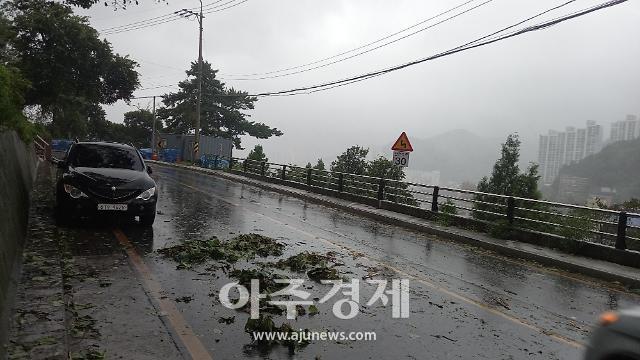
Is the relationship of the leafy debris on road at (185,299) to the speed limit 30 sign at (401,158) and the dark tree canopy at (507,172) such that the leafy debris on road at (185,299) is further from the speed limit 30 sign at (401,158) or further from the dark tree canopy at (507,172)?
the dark tree canopy at (507,172)

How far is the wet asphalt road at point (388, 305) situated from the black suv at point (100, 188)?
441mm

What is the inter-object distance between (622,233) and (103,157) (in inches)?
469

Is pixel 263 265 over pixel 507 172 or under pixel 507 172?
under

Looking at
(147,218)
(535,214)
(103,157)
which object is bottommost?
(147,218)

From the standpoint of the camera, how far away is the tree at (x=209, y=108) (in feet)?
202

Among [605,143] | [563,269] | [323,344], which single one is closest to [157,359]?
[323,344]

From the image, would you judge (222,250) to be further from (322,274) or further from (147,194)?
(147,194)

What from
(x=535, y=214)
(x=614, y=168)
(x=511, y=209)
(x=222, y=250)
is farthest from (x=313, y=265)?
(x=614, y=168)

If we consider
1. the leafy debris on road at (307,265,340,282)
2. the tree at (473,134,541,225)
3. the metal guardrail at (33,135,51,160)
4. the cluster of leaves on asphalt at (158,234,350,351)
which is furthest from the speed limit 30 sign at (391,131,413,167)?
the tree at (473,134,541,225)

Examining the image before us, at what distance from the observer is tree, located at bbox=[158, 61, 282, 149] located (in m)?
61.5

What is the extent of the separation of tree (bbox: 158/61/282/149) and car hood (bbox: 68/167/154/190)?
52.0m

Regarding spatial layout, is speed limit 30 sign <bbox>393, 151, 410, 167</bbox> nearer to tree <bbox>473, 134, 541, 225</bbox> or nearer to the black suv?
the black suv

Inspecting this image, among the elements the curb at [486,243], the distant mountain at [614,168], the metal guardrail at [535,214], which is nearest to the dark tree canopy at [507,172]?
the metal guardrail at [535,214]

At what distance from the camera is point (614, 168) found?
70.3m
